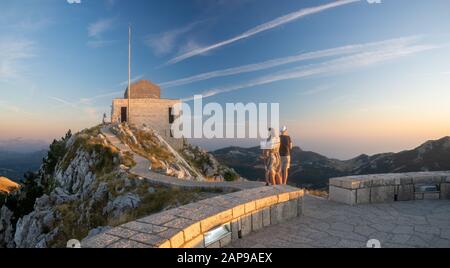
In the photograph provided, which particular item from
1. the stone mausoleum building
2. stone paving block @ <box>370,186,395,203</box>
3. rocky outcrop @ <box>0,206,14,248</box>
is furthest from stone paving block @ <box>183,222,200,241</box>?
the stone mausoleum building

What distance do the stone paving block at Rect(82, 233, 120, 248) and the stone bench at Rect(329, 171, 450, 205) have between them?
6216mm

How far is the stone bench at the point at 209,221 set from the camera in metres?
3.73

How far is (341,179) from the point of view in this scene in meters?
8.39

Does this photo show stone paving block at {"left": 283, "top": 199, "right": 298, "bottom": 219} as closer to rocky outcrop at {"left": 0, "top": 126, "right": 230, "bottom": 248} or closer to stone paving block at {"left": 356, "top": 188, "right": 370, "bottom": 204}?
stone paving block at {"left": 356, "top": 188, "right": 370, "bottom": 204}

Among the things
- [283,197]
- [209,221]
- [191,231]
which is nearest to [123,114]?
[283,197]

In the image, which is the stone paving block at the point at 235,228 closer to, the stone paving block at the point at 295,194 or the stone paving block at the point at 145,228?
the stone paving block at the point at 145,228

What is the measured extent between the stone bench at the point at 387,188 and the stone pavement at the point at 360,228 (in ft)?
1.04

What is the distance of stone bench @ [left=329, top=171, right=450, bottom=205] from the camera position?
26.3 feet

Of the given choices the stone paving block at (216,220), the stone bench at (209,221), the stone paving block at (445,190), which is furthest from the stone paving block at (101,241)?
the stone paving block at (445,190)

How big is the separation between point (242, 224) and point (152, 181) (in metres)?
9.68
